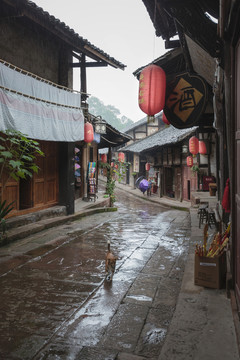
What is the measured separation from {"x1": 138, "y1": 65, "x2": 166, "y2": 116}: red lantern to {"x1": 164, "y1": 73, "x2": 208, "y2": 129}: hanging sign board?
271 millimetres

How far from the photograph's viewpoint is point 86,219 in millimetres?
12312

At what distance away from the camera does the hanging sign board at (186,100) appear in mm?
6469

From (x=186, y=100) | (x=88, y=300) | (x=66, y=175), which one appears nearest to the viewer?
(x=88, y=300)

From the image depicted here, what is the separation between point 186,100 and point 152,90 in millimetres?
789

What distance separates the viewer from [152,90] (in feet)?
21.9

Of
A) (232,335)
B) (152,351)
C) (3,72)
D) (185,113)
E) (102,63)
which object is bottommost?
(152,351)

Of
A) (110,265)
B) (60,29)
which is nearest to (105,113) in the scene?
(60,29)

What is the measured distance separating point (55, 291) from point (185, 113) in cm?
451

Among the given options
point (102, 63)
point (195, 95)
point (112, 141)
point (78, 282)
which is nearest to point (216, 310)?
point (78, 282)

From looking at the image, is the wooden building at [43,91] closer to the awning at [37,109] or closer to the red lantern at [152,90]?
the awning at [37,109]

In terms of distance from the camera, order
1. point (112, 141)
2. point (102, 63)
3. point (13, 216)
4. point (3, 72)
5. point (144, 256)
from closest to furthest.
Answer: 1. point (144, 256)
2. point (3, 72)
3. point (13, 216)
4. point (102, 63)
5. point (112, 141)

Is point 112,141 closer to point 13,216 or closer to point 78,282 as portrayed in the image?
point 13,216

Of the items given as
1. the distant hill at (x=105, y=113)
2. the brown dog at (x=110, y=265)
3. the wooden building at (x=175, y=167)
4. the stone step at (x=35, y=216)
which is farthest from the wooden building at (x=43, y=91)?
the distant hill at (x=105, y=113)

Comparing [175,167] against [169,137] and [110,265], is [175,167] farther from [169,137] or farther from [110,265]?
[110,265]
